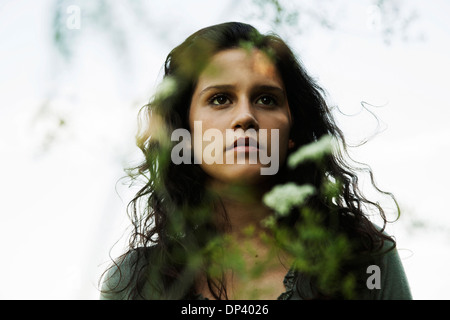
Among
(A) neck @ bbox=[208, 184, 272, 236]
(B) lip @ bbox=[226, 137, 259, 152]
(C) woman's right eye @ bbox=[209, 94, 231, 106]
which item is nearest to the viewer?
(B) lip @ bbox=[226, 137, 259, 152]

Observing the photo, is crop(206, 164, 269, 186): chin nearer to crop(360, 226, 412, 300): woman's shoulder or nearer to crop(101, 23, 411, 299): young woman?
crop(101, 23, 411, 299): young woman

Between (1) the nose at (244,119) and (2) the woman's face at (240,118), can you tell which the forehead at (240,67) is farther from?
(1) the nose at (244,119)

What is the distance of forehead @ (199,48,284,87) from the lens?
4.36 feet

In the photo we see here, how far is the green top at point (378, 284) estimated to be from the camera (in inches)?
48.8

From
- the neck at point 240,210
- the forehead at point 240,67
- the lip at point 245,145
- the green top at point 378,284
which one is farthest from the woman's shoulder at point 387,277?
the forehead at point 240,67

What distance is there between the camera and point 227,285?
1286mm

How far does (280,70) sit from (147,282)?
2.48 ft

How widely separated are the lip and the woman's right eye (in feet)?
0.49

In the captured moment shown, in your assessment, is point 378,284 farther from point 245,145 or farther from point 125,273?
point 125,273

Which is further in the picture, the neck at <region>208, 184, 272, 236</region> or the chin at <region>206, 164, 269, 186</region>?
the neck at <region>208, 184, 272, 236</region>

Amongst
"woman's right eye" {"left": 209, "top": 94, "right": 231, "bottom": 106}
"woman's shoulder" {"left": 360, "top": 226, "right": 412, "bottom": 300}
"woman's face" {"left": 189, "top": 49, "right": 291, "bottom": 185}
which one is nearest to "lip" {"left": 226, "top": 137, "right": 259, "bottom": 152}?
"woman's face" {"left": 189, "top": 49, "right": 291, "bottom": 185}

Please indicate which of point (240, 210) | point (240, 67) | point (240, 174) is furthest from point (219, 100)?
point (240, 210)
